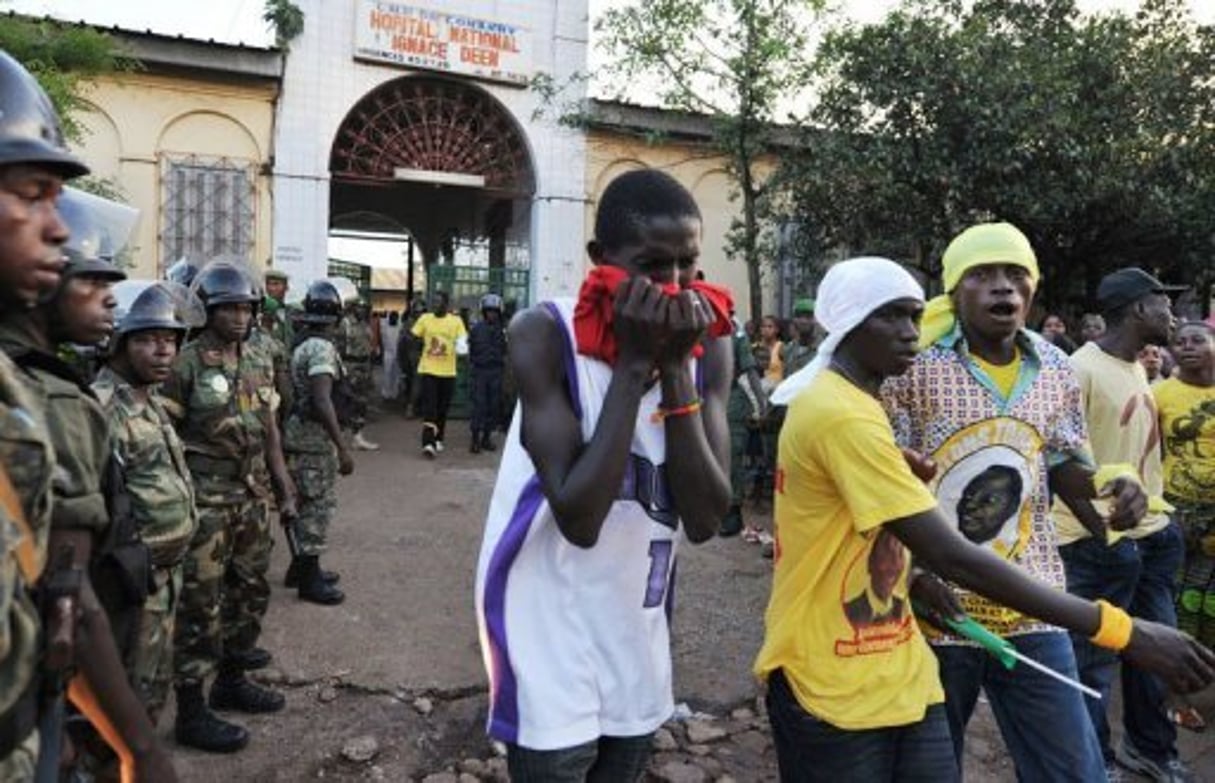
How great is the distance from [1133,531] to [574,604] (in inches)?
106

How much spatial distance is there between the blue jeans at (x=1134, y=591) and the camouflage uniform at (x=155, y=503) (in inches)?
122

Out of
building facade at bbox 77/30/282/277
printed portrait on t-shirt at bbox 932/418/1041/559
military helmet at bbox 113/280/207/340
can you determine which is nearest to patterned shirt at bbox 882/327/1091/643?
printed portrait on t-shirt at bbox 932/418/1041/559

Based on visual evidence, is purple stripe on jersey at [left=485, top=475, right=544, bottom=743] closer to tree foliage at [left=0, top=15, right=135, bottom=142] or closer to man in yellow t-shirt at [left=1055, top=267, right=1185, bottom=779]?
man in yellow t-shirt at [left=1055, top=267, right=1185, bottom=779]

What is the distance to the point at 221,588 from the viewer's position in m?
3.69

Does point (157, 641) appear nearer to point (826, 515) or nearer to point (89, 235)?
point (89, 235)

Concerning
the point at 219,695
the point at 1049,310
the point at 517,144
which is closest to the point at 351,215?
the point at 517,144

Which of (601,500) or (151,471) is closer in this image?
(601,500)

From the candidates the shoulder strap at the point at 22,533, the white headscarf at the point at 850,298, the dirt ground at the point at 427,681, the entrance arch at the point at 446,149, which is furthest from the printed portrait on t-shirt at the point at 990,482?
the entrance arch at the point at 446,149

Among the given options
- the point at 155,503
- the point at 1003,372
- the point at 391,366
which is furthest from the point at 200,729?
the point at 391,366

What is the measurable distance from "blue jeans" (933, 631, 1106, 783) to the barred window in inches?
422

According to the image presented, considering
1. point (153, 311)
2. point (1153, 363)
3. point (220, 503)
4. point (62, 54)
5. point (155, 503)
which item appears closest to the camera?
point (155, 503)

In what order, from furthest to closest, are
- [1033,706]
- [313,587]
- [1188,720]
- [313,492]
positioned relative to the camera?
[313,492] → [313,587] → [1188,720] → [1033,706]

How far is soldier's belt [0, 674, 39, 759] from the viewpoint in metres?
1.32

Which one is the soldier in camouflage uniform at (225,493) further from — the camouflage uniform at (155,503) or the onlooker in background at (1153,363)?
the onlooker in background at (1153,363)
